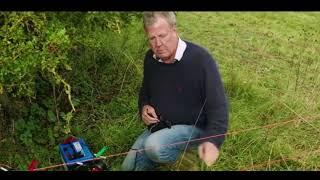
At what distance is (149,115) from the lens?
13.8 feet

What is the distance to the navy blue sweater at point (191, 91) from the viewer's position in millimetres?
3902

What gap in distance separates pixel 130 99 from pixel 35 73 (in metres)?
1.02

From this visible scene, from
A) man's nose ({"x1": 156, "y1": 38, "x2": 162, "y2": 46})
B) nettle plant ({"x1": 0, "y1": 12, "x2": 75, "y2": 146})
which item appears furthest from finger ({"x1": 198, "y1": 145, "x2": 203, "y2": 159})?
nettle plant ({"x1": 0, "y1": 12, "x2": 75, "y2": 146})

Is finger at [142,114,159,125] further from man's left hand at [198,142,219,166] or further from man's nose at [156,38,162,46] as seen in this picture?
man's nose at [156,38,162,46]

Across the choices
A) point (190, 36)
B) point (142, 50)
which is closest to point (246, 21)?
point (190, 36)

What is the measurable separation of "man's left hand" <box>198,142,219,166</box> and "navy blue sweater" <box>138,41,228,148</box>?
0.12 feet

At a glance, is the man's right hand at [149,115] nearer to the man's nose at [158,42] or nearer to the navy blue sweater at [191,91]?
the navy blue sweater at [191,91]

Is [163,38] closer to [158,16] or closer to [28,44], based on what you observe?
[158,16]

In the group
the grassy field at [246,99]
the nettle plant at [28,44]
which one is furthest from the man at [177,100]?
the nettle plant at [28,44]

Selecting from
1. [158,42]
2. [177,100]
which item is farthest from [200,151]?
[158,42]

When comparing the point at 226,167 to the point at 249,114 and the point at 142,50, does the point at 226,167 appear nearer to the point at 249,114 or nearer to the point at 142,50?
the point at 249,114

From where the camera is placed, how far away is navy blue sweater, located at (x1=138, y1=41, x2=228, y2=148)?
12.8 feet

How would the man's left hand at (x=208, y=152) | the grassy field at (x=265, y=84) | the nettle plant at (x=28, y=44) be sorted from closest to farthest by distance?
the man's left hand at (x=208, y=152)
the nettle plant at (x=28, y=44)
the grassy field at (x=265, y=84)

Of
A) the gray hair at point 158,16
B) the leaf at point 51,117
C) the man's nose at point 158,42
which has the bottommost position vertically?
the leaf at point 51,117
